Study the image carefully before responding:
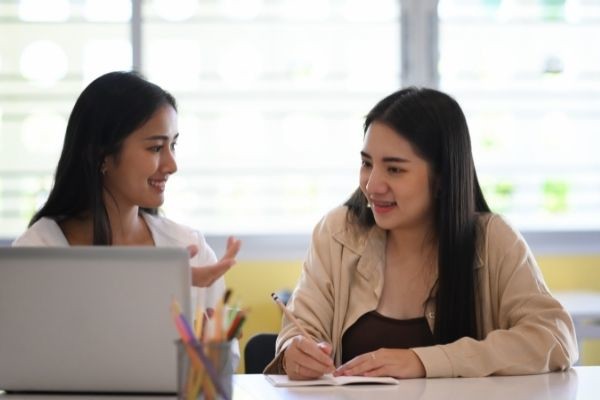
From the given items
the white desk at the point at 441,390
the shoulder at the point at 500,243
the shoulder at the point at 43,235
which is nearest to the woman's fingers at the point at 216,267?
the white desk at the point at 441,390

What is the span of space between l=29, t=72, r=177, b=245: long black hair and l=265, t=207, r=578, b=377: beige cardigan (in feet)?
1.80

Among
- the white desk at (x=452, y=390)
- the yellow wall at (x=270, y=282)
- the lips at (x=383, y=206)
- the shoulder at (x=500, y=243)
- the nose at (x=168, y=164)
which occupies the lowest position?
the yellow wall at (x=270, y=282)

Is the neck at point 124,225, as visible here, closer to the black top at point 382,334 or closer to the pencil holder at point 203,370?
the black top at point 382,334

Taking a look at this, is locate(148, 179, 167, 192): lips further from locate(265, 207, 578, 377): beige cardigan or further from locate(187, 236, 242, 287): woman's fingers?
locate(187, 236, 242, 287): woman's fingers

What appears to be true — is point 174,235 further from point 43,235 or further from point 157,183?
point 43,235

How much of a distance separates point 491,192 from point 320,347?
8.83 feet

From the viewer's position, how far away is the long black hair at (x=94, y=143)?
2.69m

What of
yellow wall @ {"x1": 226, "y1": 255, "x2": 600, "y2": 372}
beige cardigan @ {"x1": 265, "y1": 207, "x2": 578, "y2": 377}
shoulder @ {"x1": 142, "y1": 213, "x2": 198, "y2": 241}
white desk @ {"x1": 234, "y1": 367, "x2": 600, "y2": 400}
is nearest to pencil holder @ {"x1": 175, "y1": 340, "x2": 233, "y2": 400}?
white desk @ {"x1": 234, "y1": 367, "x2": 600, "y2": 400}

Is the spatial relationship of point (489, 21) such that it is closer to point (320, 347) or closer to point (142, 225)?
point (142, 225)

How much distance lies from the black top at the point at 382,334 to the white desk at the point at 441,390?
288mm

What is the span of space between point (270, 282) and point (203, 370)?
301 cm

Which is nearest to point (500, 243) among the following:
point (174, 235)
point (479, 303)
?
point (479, 303)

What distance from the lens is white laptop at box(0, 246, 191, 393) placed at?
1.83 meters

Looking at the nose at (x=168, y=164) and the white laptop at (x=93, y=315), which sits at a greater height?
the nose at (x=168, y=164)
